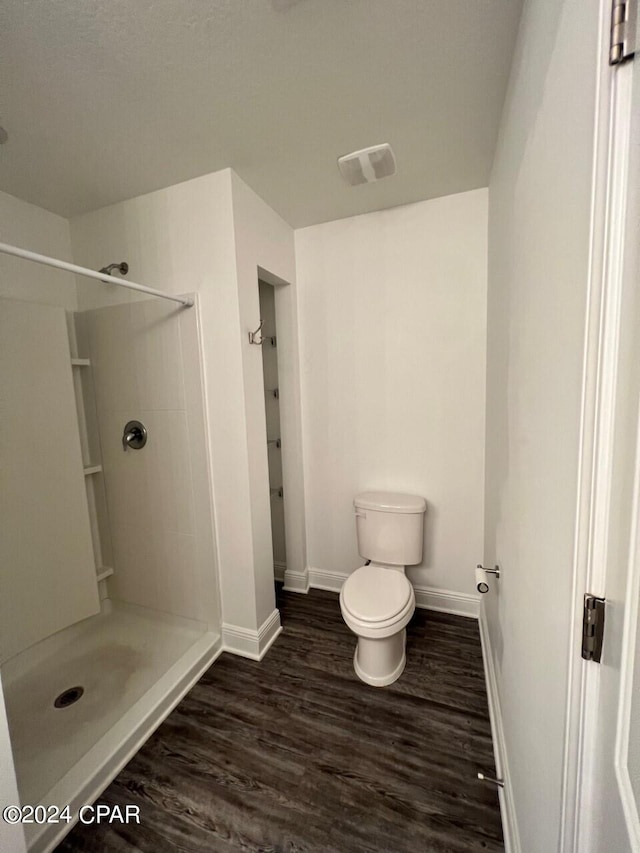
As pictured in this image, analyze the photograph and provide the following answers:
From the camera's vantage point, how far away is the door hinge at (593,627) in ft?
1.60

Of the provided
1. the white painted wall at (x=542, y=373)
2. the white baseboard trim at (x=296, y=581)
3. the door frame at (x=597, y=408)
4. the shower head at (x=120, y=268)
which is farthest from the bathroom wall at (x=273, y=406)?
the door frame at (x=597, y=408)

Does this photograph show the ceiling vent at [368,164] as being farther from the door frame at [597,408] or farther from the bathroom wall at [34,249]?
the bathroom wall at [34,249]

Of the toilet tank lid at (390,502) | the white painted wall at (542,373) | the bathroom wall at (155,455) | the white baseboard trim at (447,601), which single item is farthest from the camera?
the white baseboard trim at (447,601)

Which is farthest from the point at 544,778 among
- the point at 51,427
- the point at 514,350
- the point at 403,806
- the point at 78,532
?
the point at 51,427

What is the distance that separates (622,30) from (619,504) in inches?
23.5

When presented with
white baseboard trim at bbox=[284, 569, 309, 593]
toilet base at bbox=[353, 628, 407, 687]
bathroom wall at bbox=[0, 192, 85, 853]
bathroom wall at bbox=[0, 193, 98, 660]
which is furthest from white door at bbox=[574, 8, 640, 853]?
bathroom wall at bbox=[0, 192, 85, 853]

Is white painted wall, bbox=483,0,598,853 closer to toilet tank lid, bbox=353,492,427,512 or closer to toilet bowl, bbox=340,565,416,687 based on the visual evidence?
toilet bowl, bbox=340,565,416,687

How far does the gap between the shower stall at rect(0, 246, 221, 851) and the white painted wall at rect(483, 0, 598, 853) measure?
1.35m

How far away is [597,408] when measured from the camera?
0.47 metres

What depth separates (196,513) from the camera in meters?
1.74

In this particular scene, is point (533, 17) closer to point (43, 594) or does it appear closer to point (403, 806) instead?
point (403, 806)

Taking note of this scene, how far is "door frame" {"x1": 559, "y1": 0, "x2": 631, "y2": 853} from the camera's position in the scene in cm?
42

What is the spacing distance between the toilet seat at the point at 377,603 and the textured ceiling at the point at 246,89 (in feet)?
6.47

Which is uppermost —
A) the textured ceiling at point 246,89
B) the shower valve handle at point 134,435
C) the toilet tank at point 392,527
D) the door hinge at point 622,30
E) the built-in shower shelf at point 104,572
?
the textured ceiling at point 246,89
